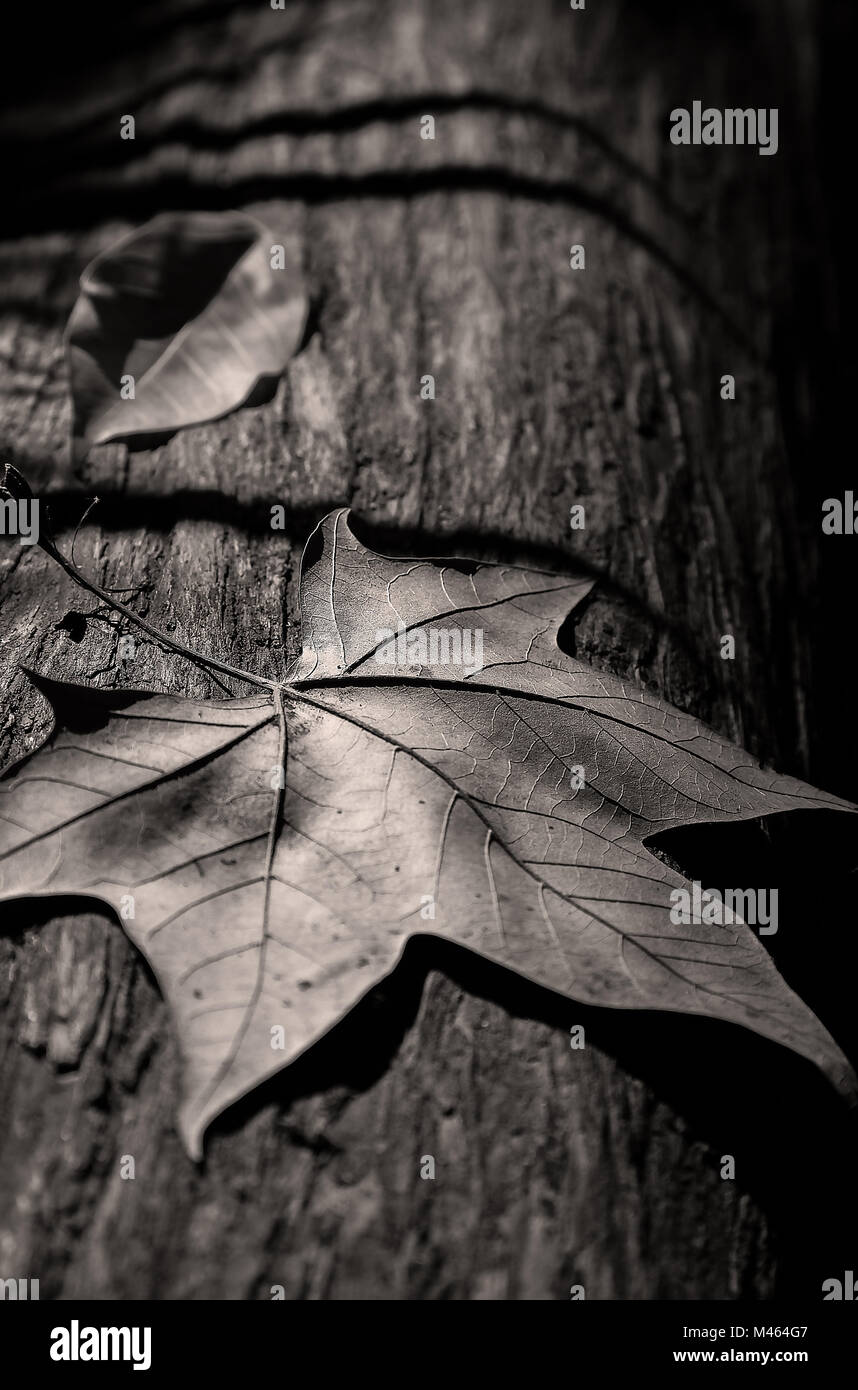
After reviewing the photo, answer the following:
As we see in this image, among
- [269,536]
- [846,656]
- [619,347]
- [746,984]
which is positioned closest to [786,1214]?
[746,984]

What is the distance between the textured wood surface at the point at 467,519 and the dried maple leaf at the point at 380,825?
52 millimetres

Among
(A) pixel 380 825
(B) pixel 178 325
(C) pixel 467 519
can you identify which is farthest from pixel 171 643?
(B) pixel 178 325

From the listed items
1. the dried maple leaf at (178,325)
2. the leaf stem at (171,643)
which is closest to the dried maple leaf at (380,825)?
the leaf stem at (171,643)

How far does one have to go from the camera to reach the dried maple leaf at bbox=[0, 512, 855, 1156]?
2.21 ft

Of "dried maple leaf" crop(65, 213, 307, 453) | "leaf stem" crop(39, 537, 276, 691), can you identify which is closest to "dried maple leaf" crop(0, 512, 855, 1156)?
"leaf stem" crop(39, 537, 276, 691)

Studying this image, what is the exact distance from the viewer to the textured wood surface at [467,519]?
25.5 inches

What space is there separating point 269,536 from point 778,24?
6.30 feet

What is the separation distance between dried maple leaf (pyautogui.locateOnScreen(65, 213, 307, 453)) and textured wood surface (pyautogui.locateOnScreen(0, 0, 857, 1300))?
0.17 feet

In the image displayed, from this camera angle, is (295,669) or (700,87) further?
(700,87)

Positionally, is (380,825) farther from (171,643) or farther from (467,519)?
(467,519)

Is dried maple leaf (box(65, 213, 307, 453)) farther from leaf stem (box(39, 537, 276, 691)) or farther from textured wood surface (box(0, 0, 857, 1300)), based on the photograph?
leaf stem (box(39, 537, 276, 691))

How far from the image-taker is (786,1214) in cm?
68
